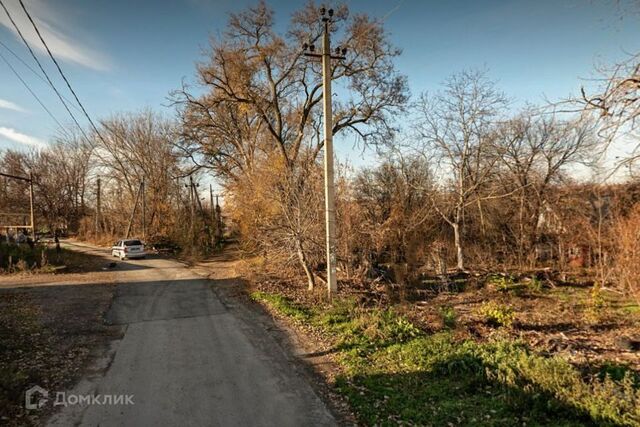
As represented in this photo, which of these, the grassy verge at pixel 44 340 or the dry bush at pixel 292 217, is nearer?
the grassy verge at pixel 44 340

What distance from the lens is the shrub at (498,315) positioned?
8137mm

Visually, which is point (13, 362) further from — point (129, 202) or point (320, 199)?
point (129, 202)

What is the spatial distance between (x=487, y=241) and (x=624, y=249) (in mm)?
10559

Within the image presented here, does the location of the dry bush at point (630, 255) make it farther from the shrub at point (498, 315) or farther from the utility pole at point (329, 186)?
the utility pole at point (329, 186)

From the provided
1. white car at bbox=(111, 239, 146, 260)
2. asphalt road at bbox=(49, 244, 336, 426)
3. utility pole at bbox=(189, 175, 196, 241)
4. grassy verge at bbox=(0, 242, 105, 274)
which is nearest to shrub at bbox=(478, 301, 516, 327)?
asphalt road at bbox=(49, 244, 336, 426)

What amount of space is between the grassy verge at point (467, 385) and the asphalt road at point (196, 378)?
95 centimetres

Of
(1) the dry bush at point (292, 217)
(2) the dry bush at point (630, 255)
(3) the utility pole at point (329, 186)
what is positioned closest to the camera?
(2) the dry bush at point (630, 255)

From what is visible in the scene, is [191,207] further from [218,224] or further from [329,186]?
[329,186]

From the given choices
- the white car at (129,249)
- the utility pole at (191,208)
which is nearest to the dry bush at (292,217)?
the white car at (129,249)

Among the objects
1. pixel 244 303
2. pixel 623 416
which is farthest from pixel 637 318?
pixel 244 303

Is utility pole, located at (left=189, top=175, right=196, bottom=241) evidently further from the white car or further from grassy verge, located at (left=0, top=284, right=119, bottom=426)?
grassy verge, located at (left=0, top=284, right=119, bottom=426)

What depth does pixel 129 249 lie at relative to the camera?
2292cm

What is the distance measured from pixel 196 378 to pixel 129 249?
19.9 m

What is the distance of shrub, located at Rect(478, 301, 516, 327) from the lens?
8137 mm
